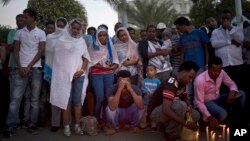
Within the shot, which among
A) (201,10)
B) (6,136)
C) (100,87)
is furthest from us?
(201,10)

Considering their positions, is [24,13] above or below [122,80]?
above

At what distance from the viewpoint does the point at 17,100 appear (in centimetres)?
574

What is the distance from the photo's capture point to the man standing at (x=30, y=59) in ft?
19.0

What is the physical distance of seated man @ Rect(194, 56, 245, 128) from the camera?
5.32 metres

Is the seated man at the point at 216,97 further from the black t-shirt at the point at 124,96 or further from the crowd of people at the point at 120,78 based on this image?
the black t-shirt at the point at 124,96

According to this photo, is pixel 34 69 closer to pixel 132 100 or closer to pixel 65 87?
pixel 65 87

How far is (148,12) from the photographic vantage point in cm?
3250

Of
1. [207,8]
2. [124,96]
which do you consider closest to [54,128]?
[124,96]

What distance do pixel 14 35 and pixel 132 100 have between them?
237 centimetres

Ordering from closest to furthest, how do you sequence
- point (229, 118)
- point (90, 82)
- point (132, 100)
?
1. point (229, 118)
2. point (132, 100)
3. point (90, 82)

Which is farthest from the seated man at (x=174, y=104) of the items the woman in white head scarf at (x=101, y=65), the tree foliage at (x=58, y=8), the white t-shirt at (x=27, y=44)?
the tree foliage at (x=58, y=8)

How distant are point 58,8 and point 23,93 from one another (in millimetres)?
17152

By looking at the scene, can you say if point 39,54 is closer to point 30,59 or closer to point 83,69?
point 30,59

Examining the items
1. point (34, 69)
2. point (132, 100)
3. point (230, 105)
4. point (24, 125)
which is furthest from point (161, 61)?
point (24, 125)
